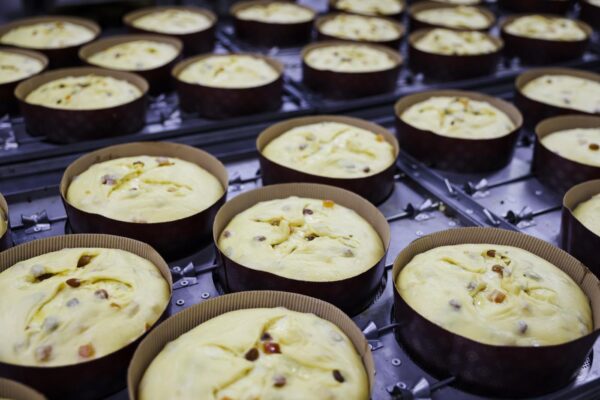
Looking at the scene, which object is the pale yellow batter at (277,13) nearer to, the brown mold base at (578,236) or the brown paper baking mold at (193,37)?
the brown paper baking mold at (193,37)

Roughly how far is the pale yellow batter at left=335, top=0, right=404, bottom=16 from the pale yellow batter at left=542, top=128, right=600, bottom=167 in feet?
7.24

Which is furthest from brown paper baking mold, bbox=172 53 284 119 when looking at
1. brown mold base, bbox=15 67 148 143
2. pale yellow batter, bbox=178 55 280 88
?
brown mold base, bbox=15 67 148 143

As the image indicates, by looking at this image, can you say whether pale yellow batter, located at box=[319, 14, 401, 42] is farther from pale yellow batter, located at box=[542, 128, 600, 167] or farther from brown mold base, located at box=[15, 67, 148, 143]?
brown mold base, located at box=[15, 67, 148, 143]

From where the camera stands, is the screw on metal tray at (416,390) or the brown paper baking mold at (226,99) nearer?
the screw on metal tray at (416,390)

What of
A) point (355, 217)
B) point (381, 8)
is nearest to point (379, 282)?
point (355, 217)

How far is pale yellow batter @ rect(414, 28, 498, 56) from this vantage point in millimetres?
4403

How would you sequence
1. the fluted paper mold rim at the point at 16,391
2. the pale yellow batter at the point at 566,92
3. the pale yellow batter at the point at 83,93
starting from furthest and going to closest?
the pale yellow batter at the point at 566,92 → the pale yellow batter at the point at 83,93 → the fluted paper mold rim at the point at 16,391

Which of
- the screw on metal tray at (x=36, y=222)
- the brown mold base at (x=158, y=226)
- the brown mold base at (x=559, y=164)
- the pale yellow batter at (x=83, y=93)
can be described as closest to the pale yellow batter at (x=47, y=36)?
the pale yellow batter at (x=83, y=93)

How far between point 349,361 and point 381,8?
3.98 metres

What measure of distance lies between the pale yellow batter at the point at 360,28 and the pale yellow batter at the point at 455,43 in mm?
242

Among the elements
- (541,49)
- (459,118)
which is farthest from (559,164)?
(541,49)

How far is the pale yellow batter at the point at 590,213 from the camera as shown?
2.63m

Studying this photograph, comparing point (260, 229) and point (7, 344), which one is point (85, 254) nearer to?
point (7, 344)

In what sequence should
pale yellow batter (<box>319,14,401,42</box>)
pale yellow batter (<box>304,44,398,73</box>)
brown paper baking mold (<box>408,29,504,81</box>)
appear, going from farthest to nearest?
pale yellow batter (<box>319,14,401,42</box>)
brown paper baking mold (<box>408,29,504,81</box>)
pale yellow batter (<box>304,44,398,73</box>)
